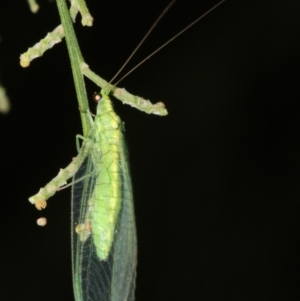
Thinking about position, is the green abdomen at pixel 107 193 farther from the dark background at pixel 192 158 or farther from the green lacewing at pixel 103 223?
the dark background at pixel 192 158

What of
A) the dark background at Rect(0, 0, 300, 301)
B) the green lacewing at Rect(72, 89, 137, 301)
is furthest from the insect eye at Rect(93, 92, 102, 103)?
the dark background at Rect(0, 0, 300, 301)

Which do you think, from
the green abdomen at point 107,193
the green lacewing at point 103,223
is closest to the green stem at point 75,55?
the green lacewing at point 103,223

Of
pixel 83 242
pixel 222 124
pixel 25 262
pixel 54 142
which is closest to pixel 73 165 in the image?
pixel 83 242

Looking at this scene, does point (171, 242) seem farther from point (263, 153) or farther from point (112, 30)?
point (112, 30)

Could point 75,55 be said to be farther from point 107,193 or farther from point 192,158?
point 192,158

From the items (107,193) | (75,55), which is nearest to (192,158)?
(107,193)

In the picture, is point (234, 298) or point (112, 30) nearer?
point (112, 30)

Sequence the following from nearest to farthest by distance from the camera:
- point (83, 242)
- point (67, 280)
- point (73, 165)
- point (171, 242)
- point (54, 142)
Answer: point (73, 165)
point (83, 242)
point (54, 142)
point (67, 280)
point (171, 242)
